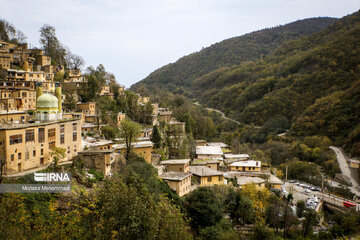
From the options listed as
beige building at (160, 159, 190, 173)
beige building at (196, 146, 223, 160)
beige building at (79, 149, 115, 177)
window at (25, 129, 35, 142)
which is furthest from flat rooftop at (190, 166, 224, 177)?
window at (25, 129, 35, 142)

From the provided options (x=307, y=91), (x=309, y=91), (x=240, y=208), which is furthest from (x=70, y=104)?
(x=309, y=91)

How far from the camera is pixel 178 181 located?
29.2 meters

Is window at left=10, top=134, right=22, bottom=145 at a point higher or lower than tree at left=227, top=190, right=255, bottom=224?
higher

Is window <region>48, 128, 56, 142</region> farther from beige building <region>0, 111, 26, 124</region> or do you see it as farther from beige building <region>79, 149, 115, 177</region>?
beige building <region>0, 111, 26, 124</region>

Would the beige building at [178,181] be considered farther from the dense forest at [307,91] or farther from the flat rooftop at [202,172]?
the dense forest at [307,91]

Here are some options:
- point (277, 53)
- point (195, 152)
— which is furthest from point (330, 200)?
point (277, 53)

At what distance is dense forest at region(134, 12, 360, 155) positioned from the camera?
74688mm

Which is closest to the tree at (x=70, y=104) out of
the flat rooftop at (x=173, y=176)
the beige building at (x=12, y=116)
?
the beige building at (x=12, y=116)

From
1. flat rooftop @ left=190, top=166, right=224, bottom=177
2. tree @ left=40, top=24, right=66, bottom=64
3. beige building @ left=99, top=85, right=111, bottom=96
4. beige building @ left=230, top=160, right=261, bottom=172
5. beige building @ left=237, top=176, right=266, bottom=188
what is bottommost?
beige building @ left=237, top=176, right=266, bottom=188

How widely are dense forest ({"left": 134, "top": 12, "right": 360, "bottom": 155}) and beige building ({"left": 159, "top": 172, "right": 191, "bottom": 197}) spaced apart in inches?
1957

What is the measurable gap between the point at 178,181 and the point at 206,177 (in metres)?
6.72

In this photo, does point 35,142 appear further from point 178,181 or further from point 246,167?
point 246,167

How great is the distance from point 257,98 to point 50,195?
99375 millimetres

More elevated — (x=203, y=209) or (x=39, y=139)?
(x=39, y=139)
